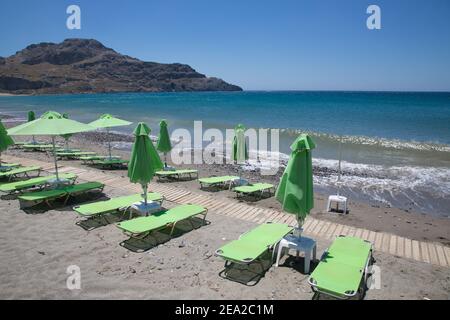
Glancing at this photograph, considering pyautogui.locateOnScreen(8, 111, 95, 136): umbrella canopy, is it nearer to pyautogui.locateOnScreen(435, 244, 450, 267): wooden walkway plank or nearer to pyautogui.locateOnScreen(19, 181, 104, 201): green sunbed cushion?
pyautogui.locateOnScreen(19, 181, 104, 201): green sunbed cushion

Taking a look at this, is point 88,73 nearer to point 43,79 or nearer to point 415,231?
point 43,79

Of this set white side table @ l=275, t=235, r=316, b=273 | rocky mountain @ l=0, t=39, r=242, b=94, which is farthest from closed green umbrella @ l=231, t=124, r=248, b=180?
rocky mountain @ l=0, t=39, r=242, b=94

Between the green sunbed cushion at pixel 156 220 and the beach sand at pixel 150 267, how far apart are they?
15.7 inches

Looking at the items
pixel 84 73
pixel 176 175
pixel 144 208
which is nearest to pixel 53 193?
pixel 144 208

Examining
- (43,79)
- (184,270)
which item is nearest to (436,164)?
(184,270)

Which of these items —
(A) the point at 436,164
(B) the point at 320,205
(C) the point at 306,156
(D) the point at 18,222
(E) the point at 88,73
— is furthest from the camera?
(E) the point at 88,73

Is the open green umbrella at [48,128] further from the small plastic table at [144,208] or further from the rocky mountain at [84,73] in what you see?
the rocky mountain at [84,73]

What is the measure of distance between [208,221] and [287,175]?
128 inches

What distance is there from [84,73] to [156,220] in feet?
530

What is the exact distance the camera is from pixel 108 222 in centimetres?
794

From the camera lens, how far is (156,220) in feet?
23.5

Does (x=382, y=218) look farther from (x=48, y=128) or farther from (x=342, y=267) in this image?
(x=48, y=128)
